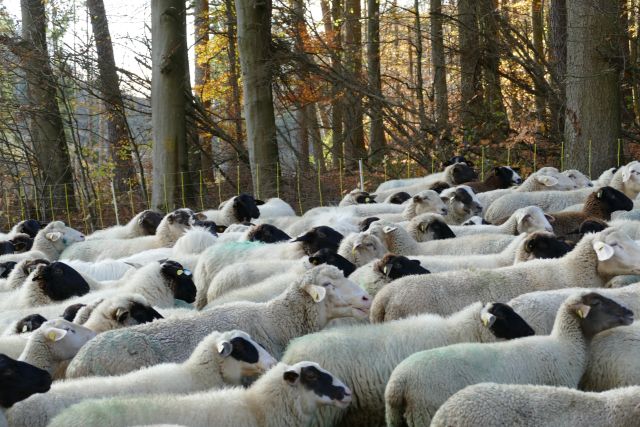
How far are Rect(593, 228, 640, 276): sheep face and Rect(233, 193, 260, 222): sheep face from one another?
7070mm

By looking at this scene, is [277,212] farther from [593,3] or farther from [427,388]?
[427,388]

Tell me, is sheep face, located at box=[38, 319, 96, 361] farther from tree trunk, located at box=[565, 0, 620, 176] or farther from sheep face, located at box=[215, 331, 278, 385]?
tree trunk, located at box=[565, 0, 620, 176]

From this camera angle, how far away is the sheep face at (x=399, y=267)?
26.9 ft

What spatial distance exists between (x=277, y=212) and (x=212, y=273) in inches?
205

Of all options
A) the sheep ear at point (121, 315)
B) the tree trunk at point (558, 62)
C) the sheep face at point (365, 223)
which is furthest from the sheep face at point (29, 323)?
the tree trunk at point (558, 62)

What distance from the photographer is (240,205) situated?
14.4 metres

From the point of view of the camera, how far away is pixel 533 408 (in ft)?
16.5

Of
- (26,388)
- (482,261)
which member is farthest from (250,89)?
(26,388)

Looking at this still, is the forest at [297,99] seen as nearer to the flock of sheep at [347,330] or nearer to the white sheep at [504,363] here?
the flock of sheep at [347,330]

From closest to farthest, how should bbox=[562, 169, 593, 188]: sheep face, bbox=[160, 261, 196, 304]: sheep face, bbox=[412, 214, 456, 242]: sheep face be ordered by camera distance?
bbox=[160, 261, 196, 304]: sheep face < bbox=[412, 214, 456, 242]: sheep face < bbox=[562, 169, 593, 188]: sheep face

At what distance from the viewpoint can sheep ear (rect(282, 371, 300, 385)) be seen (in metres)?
6.03

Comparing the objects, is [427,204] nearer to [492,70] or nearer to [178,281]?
[178,281]

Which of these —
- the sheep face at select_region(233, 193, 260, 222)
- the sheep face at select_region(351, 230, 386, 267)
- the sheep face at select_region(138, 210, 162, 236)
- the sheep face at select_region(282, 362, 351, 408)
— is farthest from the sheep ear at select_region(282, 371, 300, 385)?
the sheep face at select_region(138, 210, 162, 236)

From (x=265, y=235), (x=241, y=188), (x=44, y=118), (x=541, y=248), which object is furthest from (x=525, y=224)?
(x=44, y=118)
